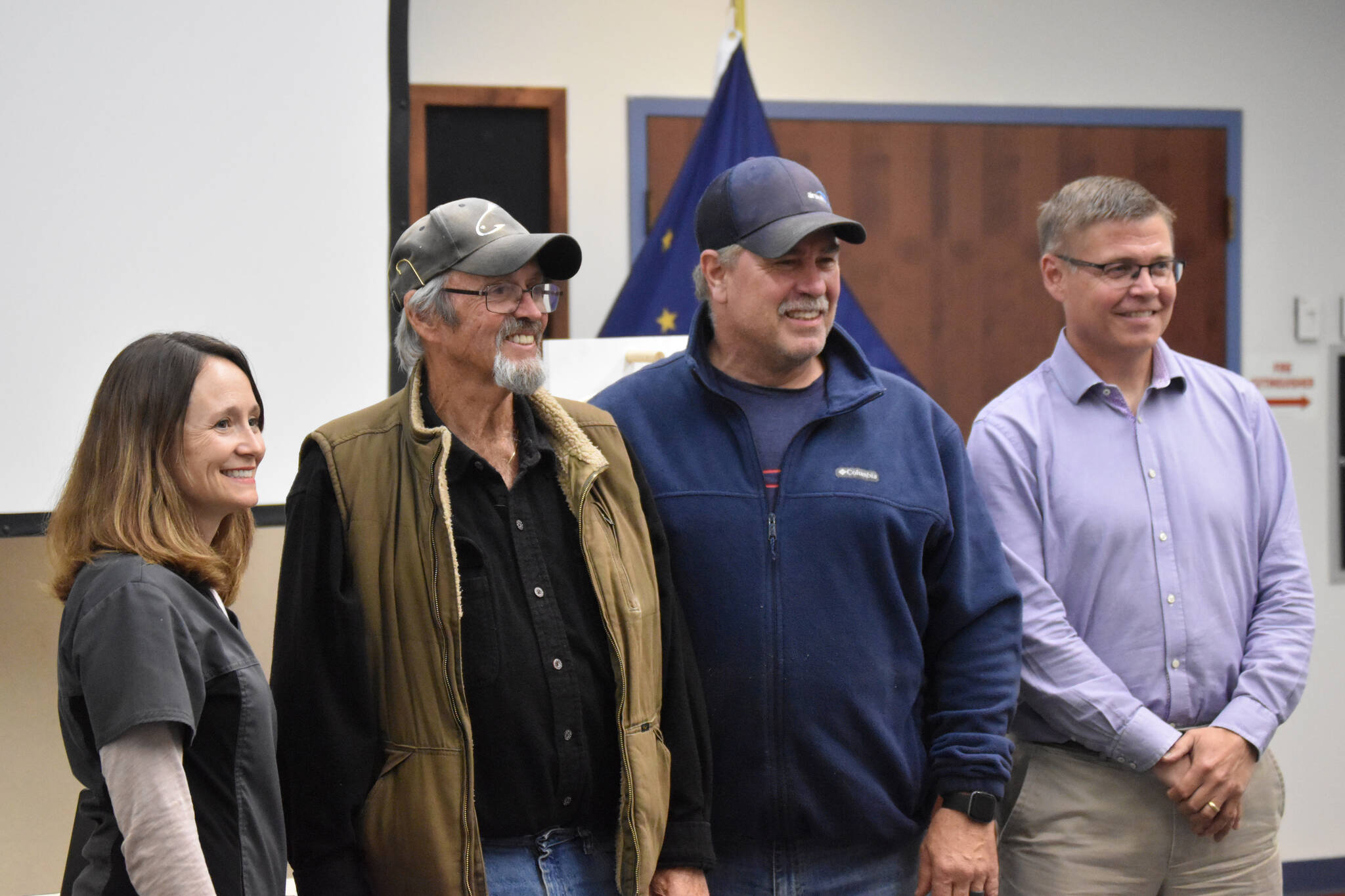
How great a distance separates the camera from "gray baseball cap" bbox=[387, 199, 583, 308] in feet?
4.98

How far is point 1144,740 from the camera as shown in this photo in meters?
1.76

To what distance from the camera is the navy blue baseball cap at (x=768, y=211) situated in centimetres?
168

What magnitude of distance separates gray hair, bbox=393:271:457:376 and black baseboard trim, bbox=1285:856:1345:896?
3.08 m

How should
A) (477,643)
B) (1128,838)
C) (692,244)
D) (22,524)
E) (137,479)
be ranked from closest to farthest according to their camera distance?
1. (137,479)
2. (477,643)
3. (1128,838)
4. (22,524)
5. (692,244)

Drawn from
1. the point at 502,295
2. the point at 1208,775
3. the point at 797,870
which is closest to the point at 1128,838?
the point at 1208,775

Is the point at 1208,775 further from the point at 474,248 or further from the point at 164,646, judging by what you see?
the point at 164,646

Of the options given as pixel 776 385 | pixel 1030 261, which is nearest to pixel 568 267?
pixel 776 385

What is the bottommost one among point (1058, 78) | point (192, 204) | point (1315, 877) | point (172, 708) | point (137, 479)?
point (1315, 877)

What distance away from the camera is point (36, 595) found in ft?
8.20

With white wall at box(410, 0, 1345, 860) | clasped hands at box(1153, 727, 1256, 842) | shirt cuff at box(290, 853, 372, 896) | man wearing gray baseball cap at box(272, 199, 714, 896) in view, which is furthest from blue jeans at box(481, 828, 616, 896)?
white wall at box(410, 0, 1345, 860)

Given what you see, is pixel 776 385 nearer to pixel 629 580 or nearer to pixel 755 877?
pixel 629 580

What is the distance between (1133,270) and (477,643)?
45.4 inches

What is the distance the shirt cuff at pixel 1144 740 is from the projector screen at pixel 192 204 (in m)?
1.41

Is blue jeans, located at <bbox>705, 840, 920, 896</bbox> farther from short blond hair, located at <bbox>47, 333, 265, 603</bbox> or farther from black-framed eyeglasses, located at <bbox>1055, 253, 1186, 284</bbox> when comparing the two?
black-framed eyeglasses, located at <bbox>1055, 253, 1186, 284</bbox>
